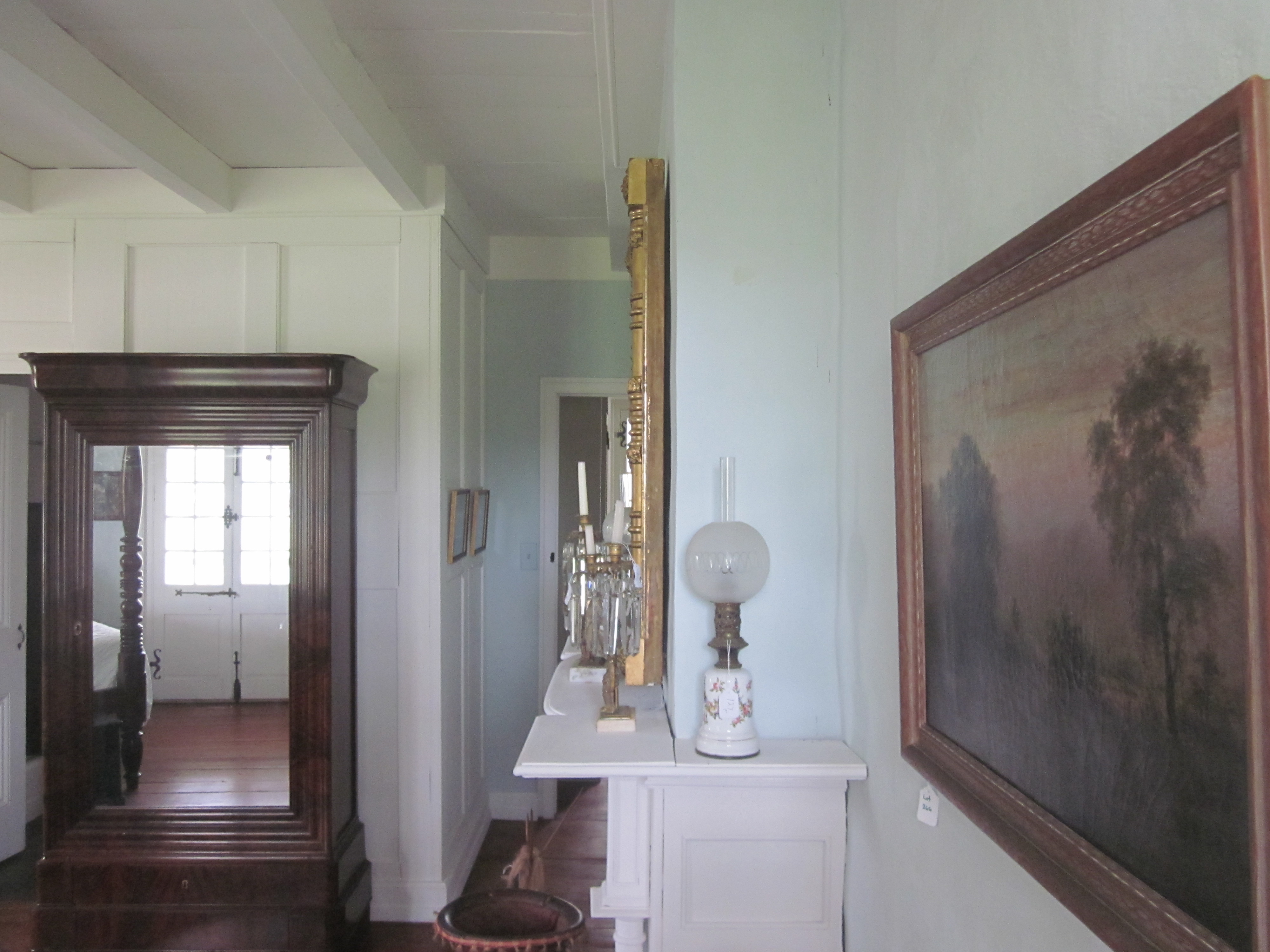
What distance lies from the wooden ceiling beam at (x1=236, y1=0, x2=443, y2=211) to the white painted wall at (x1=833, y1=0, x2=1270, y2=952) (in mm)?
1228

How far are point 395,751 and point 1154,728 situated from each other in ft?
10.2

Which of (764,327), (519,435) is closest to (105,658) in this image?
(519,435)

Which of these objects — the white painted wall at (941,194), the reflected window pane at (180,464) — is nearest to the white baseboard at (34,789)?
the reflected window pane at (180,464)

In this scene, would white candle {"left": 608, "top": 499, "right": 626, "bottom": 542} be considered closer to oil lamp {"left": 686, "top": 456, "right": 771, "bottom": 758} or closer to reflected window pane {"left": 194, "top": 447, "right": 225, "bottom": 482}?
oil lamp {"left": 686, "top": 456, "right": 771, "bottom": 758}

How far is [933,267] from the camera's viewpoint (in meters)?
1.31

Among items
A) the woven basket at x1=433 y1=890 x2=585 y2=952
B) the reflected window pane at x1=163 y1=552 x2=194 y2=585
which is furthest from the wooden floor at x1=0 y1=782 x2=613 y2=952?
the woven basket at x1=433 y1=890 x2=585 y2=952

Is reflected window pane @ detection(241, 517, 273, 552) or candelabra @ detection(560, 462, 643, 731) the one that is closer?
candelabra @ detection(560, 462, 643, 731)

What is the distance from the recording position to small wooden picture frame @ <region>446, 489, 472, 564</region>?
3.55 m

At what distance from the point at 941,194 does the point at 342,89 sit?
69.2 inches

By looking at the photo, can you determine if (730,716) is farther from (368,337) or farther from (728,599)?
(368,337)

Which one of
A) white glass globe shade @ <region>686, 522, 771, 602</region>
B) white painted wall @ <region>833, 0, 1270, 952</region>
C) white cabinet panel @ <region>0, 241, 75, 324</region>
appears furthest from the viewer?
white cabinet panel @ <region>0, 241, 75, 324</region>

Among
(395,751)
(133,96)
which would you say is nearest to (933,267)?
(133,96)

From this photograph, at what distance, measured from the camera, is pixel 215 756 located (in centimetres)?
297

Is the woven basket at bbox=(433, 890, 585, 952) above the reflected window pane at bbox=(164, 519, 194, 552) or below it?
below
